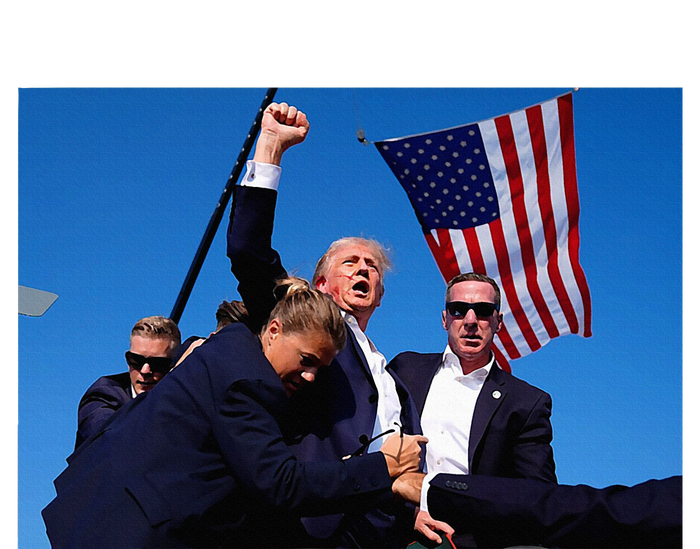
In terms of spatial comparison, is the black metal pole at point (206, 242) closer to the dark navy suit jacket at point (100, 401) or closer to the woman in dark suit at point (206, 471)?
the dark navy suit jacket at point (100, 401)

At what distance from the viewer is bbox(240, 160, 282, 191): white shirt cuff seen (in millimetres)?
3742

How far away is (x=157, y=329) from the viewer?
15.6ft

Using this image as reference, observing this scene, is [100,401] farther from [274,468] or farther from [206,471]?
[274,468]

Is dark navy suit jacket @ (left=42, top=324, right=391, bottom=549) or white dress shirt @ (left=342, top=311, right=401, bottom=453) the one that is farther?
white dress shirt @ (left=342, top=311, right=401, bottom=453)

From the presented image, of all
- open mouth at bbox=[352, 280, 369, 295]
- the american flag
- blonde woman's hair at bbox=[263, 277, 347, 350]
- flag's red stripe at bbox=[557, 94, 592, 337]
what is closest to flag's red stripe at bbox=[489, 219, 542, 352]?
the american flag

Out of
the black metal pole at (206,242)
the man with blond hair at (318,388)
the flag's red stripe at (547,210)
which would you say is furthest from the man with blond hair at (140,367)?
the flag's red stripe at (547,210)

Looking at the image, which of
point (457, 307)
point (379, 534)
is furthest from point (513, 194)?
point (379, 534)

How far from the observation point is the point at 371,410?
3.82 m

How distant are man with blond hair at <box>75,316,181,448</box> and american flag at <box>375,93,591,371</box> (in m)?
3.10

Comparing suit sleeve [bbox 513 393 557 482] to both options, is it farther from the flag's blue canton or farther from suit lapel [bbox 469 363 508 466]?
the flag's blue canton

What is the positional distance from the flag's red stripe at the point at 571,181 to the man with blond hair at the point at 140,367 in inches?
144

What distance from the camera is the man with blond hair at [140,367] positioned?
4.51 meters

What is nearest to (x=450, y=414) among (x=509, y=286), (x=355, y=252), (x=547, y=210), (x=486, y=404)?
(x=486, y=404)

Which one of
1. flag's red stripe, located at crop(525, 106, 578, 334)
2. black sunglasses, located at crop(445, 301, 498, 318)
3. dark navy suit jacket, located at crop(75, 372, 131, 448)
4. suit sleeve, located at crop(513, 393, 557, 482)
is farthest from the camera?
flag's red stripe, located at crop(525, 106, 578, 334)
